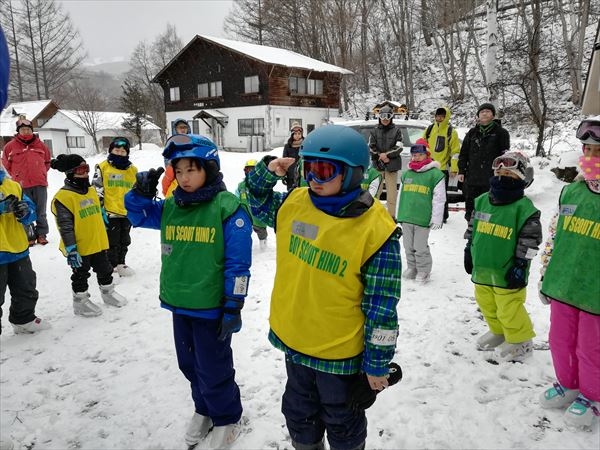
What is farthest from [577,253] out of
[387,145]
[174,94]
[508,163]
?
[174,94]

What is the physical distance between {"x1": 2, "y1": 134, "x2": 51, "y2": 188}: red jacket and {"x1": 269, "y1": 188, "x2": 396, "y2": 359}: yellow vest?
25.4 ft

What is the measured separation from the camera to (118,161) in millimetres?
5812

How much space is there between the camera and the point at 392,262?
2.05 meters

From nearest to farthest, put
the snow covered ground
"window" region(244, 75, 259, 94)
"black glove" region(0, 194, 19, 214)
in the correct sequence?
1. the snow covered ground
2. "black glove" region(0, 194, 19, 214)
3. "window" region(244, 75, 259, 94)

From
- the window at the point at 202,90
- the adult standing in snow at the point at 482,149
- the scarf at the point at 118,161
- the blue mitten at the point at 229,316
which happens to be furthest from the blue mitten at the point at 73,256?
the window at the point at 202,90

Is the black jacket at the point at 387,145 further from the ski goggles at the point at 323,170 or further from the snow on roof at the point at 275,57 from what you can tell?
the snow on roof at the point at 275,57

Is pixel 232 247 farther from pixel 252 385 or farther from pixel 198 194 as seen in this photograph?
pixel 252 385

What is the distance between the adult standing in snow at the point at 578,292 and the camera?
285 centimetres

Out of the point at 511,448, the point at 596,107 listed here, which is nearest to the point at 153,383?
the point at 511,448

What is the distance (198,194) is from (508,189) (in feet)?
9.13

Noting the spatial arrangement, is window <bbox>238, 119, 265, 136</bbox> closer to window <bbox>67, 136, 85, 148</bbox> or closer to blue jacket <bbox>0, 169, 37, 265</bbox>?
window <bbox>67, 136, 85, 148</bbox>

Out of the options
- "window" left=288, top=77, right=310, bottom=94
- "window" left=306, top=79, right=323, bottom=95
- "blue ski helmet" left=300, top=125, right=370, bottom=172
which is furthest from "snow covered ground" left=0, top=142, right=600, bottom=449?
"window" left=306, top=79, right=323, bottom=95

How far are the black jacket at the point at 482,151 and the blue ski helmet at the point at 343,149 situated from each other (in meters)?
5.06

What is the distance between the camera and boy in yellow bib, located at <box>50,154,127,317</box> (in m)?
4.62
